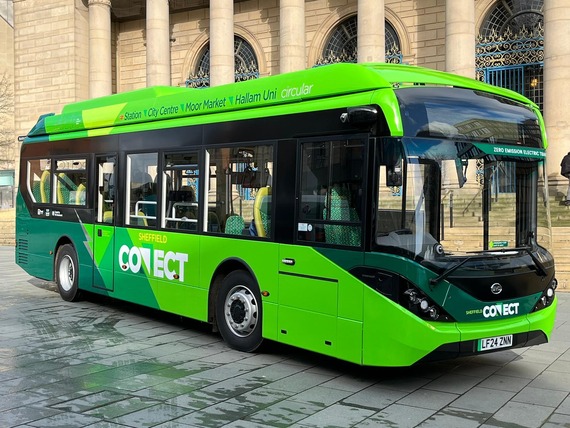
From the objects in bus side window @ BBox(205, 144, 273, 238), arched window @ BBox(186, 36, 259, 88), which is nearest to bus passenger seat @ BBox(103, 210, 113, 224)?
bus side window @ BBox(205, 144, 273, 238)

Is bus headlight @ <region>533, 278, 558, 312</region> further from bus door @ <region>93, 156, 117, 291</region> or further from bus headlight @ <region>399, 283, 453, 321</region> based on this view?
bus door @ <region>93, 156, 117, 291</region>

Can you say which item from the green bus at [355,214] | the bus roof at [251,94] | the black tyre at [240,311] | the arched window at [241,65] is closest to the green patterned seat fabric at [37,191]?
the bus roof at [251,94]

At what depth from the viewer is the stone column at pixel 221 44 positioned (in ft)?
86.6

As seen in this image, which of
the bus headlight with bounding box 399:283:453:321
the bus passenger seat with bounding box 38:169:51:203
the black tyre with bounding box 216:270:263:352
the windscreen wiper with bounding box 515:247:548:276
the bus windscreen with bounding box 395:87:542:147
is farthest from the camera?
the bus passenger seat with bounding box 38:169:51:203

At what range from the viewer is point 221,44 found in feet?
87.0

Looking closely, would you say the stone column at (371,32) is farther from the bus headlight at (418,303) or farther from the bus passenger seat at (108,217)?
the bus headlight at (418,303)

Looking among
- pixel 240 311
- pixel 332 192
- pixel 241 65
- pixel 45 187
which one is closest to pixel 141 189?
pixel 240 311

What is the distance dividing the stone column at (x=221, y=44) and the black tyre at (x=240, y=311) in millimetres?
19012

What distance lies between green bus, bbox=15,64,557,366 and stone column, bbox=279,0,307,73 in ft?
53.9

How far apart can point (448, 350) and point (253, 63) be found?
1047 inches

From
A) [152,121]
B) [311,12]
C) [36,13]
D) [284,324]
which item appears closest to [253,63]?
[311,12]

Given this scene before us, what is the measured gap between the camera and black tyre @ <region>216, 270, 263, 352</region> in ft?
26.1

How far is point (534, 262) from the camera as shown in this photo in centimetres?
683

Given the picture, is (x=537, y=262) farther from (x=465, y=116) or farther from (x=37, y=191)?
(x=37, y=191)
